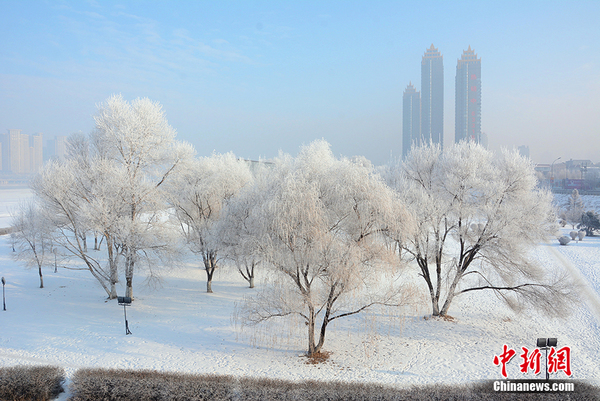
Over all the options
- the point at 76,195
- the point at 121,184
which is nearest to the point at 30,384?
the point at 121,184

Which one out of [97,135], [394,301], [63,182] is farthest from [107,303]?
[394,301]

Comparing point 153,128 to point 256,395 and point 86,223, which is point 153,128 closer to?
point 86,223

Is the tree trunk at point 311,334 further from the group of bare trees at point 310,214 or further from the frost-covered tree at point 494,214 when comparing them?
the frost-covered tree at point 494,214

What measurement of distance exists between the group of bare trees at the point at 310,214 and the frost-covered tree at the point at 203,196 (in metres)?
0.08

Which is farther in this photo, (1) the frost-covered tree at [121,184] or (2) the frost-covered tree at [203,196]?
(2) the frost-covered tree at [203,196]

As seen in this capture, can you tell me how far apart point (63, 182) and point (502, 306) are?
2177 centimetres

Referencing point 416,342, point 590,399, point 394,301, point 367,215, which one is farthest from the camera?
point 416,342

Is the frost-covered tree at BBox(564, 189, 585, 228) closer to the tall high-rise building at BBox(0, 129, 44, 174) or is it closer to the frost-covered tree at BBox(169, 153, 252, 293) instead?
the frost-covered tree at BBox(169, 153, 252, 293)

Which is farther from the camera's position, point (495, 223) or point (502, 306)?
point (502, 306)

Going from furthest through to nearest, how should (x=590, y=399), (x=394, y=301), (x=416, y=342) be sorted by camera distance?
(x=416, y=342) → (x=394, y=301) → (x=590, y=399)

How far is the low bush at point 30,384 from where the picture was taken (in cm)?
854

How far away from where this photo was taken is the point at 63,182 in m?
16.2

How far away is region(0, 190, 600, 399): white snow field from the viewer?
1028 cm

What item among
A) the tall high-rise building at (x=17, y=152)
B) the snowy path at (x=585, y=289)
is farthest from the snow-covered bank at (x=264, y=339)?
the tall high-rise building at (x=17, y=152)
